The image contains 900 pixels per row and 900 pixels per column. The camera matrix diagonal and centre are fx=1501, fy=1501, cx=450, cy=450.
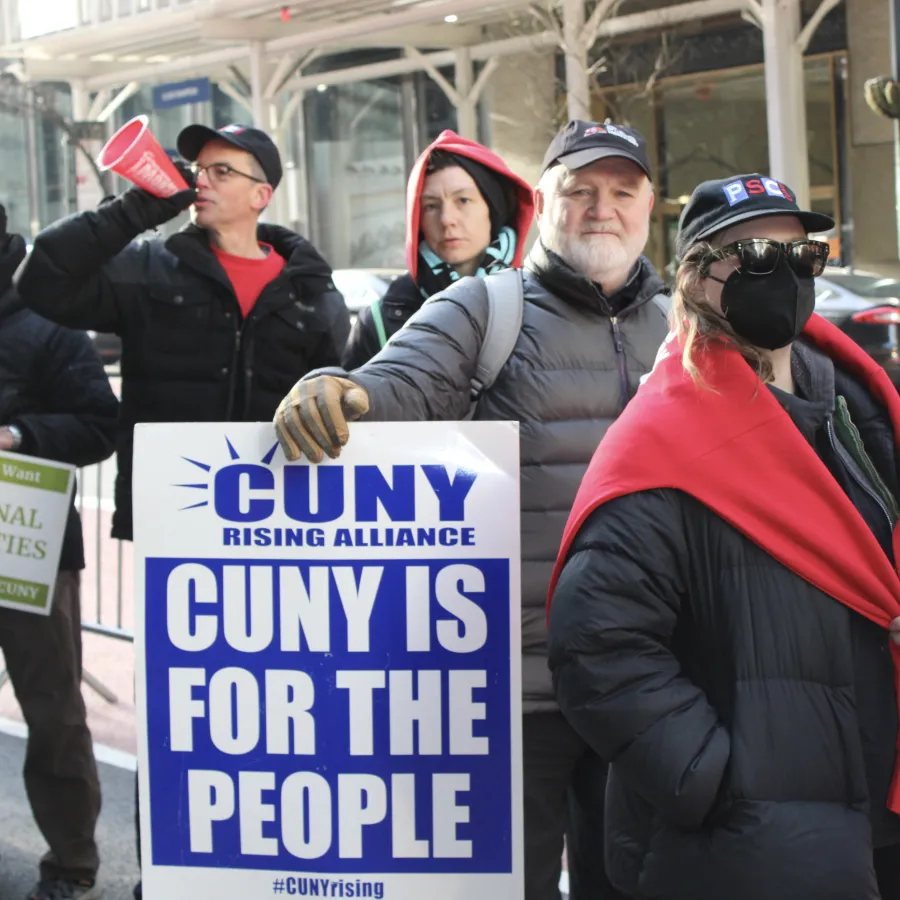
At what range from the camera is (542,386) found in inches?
116

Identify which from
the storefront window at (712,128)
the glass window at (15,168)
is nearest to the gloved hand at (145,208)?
the storefront window at (712,128)

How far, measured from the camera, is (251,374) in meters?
4.03

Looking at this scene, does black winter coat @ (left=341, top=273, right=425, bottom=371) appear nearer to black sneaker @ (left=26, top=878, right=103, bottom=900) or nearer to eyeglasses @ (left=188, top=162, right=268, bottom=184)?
eyeglasses @ (left=188, top=162, right=268, bottom=184)

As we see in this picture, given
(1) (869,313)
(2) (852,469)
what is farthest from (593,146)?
Result: (1) (869,313)

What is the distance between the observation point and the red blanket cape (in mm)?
2207

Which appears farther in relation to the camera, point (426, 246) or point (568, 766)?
→ point (426, 246)

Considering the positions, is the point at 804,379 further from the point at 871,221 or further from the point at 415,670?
the point at 871,221

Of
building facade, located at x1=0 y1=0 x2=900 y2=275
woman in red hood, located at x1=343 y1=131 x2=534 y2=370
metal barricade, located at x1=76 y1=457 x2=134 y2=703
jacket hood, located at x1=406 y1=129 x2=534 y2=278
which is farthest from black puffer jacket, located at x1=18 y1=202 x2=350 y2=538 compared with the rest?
building facade, located at x1=0 y1=0 x2=900 y2=275

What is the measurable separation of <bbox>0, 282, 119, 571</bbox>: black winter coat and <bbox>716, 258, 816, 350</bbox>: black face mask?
2.50 meters

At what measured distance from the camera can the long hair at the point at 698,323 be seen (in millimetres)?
2330

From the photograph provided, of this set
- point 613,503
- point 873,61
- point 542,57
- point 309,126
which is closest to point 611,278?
point 613,503

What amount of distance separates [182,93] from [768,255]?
21.5 meters

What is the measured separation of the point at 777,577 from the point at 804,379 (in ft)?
1.31

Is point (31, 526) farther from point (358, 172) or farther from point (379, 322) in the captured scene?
point (358, 172)
